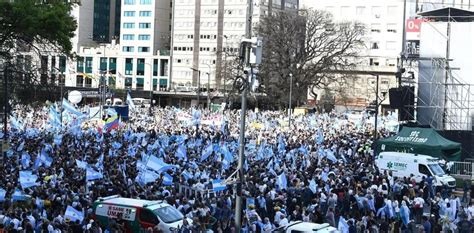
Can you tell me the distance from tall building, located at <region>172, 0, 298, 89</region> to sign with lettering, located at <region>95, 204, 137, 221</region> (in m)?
81.2

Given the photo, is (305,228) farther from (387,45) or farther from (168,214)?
(387,45)

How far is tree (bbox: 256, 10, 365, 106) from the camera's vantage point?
238ft

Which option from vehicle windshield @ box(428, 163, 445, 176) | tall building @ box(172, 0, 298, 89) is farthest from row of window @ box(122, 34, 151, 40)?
vehicle windshield @ box(428, 163, 445, 176)

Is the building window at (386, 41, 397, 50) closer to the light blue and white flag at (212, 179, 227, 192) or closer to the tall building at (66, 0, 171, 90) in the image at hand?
the tall building at (66, 0, 171, 90)

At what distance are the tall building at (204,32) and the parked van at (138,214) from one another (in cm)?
8120

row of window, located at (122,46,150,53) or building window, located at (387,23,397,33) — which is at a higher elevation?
building window, located at (387,23,397,33)

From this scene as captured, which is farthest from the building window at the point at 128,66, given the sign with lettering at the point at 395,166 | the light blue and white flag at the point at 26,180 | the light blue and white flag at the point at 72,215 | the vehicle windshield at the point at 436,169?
the light blue and white flag at the point at 72,215

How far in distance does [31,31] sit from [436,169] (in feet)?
51.7

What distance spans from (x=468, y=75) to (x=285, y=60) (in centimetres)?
3431

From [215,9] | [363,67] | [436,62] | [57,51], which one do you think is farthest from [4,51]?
[215,9]

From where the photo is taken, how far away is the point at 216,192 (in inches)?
858

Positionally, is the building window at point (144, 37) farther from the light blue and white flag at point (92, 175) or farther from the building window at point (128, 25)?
the light blue and white flag at point (92, 175)

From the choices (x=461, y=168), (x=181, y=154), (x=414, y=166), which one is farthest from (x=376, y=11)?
(x=181, y=154)

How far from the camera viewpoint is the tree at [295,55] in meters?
72.5
